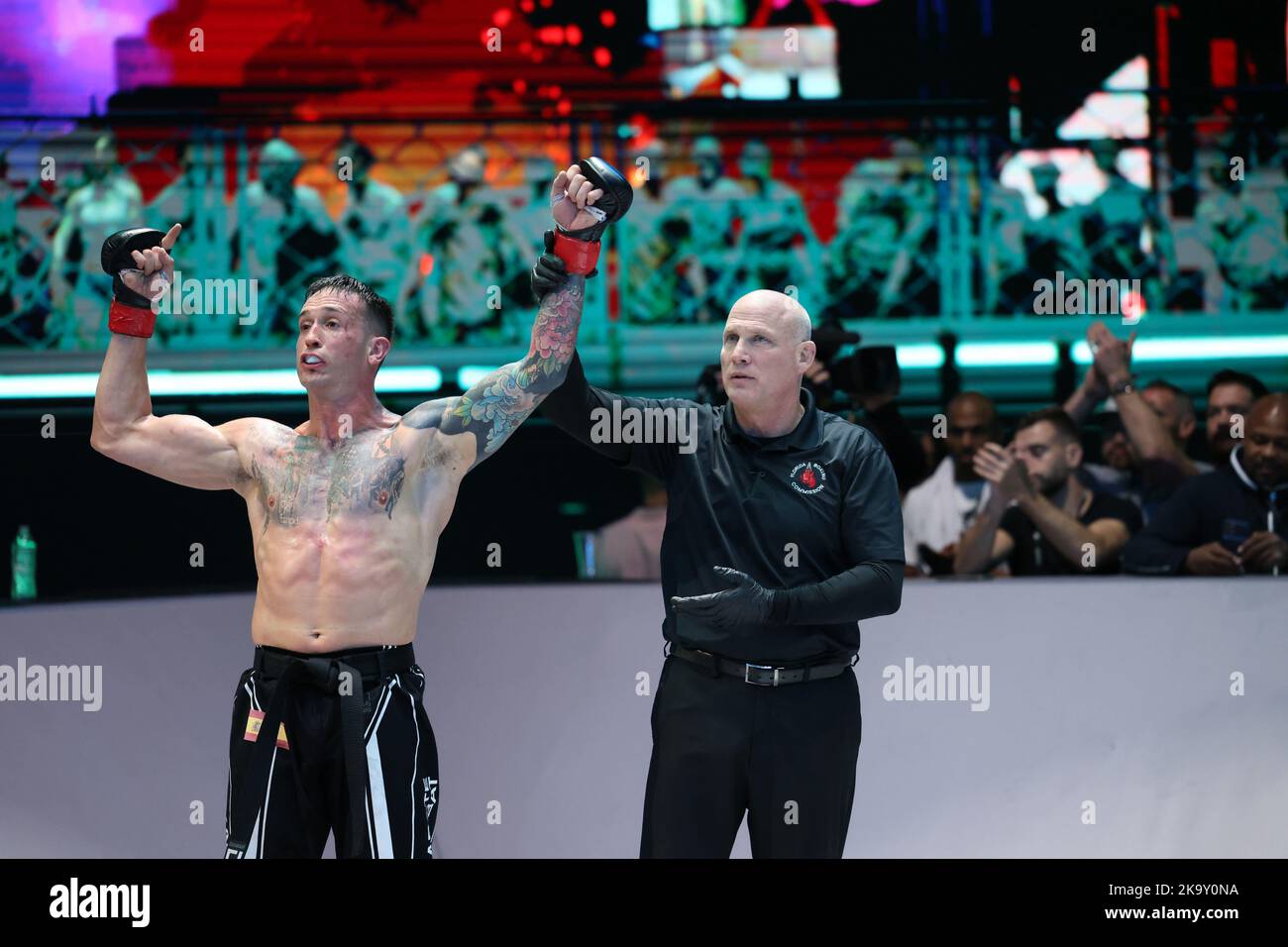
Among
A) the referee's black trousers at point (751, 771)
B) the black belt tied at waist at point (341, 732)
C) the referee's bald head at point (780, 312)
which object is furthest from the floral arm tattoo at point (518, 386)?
the referee's black trousers at point (751, 771)

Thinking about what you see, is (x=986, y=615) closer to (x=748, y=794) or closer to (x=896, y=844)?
(x=896, y=844)

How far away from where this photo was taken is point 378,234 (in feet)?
17.4

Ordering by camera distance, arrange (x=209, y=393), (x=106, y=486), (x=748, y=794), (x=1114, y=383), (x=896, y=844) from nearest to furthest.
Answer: (x=748, y=794) < (x=896, y=844) < (x=1114, y=383) < (x=106, y=486) < (x=209, y=393)

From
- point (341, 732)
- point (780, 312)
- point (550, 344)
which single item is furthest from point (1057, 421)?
point (341, 732)

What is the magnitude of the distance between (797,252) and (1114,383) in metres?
1.45

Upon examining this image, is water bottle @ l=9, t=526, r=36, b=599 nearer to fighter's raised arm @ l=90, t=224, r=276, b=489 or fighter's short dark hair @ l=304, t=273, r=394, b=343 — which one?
fighter's raised arm @ l=90, t=224, r=276, b=489

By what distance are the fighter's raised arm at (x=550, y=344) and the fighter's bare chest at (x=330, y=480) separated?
71 millimetres

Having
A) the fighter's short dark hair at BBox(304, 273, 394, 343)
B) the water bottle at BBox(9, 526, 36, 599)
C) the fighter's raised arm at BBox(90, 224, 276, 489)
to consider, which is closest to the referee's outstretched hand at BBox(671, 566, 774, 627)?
the fighter's short dark hair at BBox(304, 273, 394, 343)

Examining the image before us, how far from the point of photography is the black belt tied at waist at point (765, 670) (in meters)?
2.73

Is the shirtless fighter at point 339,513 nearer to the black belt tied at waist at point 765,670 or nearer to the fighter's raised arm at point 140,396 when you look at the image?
the fighter's raised arm at point 140,396

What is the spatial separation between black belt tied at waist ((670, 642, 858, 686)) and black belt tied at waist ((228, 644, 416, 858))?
2.01 ft

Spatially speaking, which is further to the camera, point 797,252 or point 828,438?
point 797,252

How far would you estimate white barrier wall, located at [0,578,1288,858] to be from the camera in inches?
144

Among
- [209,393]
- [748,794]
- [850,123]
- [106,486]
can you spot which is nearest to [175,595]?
[106,486]
